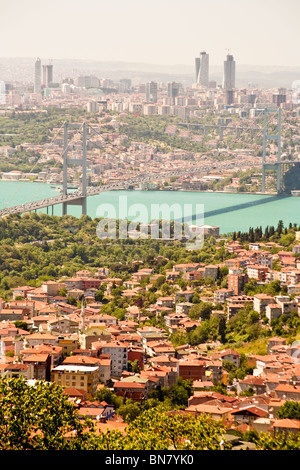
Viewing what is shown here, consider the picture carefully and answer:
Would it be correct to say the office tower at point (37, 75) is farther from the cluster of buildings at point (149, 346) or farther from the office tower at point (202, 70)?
the cluster of buildings at point (149, 346)

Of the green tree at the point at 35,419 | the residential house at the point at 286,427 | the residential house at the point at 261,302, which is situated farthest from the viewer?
the residential house at the point at 261,302

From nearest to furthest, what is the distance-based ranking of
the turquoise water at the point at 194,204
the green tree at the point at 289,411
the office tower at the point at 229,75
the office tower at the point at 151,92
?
1. the green tree at the point at 289,411
2. the turquoise water at the point at 194,204
3. the office tower at the point at 151,92
4. the office tower at the point at 229,75

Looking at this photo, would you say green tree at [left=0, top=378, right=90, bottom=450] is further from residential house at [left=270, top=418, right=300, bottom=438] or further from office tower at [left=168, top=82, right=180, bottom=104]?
office tower at [left=168, top=82, right=180, bottom=104]

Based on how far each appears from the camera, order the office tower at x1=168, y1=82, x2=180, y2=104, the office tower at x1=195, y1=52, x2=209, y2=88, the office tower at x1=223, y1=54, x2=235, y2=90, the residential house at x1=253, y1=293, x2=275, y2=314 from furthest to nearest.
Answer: the office tower at x1=195, y1=52, x2=209, y2=88 < the office tower at x1=223, y1=54, x2=235, y2=90 < the office tower at x1=168, y1=82, x2=180, y2=104 < the residential house at x1=253, y1=293, x2=275, y2=314

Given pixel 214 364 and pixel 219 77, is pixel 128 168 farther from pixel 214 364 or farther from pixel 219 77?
pixel 219 77

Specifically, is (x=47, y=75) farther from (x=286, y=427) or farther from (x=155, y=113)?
(x=286, y=427)

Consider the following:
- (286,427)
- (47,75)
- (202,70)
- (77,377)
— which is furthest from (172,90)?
(286,427)

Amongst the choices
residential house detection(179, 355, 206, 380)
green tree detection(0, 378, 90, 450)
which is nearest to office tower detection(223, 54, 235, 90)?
residential house detection(179, 355, 206, 380)

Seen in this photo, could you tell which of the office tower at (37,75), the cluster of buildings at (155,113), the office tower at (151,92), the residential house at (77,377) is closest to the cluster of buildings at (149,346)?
the residential house at (77,377)
